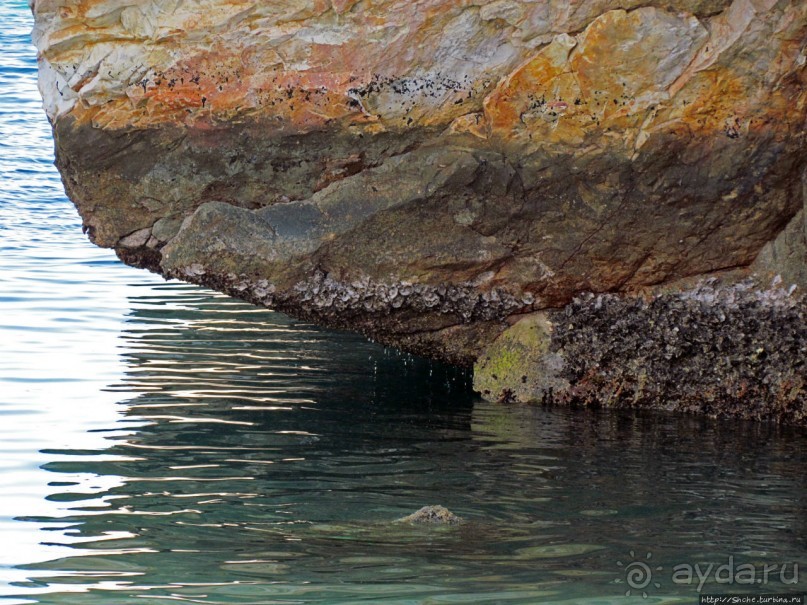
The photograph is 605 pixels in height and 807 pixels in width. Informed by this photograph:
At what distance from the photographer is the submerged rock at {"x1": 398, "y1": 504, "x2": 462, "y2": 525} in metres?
5.06

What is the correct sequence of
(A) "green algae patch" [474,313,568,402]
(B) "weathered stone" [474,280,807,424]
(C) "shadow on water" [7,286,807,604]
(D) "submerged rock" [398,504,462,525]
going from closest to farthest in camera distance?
1. (C) "shadow on water" [7,286,807,604]
2. (D) "submerged rock" [398,504,462,525]
3. (B) "weathered stone" [474,280,807,424]
4. (A) "green algae patch" [474,313,568,402]

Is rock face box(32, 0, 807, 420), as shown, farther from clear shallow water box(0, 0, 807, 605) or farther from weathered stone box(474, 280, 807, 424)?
clear shallow water box(0, 0, 807, 605)

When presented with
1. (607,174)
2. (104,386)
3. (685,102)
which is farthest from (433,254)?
(104,386)

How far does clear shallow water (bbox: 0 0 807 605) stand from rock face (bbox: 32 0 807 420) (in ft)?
2.90

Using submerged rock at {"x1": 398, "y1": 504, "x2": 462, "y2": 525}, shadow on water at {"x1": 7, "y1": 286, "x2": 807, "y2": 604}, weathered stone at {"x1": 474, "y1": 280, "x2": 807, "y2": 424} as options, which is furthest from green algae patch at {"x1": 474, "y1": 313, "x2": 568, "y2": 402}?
submerged rock at {"x1": 398, "y1": 504, "x2": 462, "y2": 525}

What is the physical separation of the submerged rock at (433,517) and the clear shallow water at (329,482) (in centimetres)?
10

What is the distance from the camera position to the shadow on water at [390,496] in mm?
4363

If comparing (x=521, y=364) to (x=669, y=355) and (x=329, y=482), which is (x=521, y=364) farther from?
(x=329, y=482)

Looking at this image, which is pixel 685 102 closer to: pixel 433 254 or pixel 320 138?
pixel 433 254

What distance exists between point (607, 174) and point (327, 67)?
1848mm

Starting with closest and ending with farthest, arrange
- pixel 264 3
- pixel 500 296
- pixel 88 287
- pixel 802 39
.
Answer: pixel 802 39 < pixel 264 3 < pixel 500 296 < pixel 88 287

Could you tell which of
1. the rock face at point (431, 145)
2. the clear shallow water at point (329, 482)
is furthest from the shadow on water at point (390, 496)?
the rock face at point (431, 145)

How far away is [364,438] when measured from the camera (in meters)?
6.76

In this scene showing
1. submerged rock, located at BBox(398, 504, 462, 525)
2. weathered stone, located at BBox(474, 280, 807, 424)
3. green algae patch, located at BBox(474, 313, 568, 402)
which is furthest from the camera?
green algae patch, located at BBox(474, 313, 568, 402)
